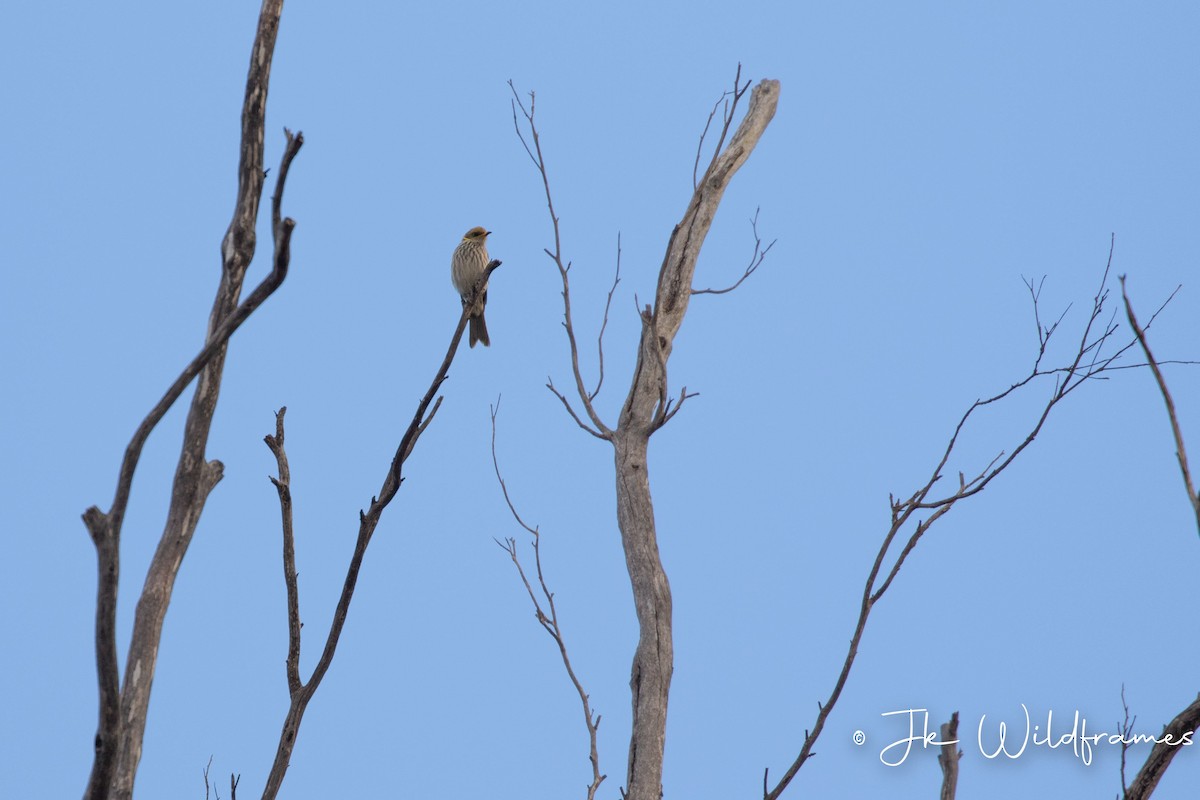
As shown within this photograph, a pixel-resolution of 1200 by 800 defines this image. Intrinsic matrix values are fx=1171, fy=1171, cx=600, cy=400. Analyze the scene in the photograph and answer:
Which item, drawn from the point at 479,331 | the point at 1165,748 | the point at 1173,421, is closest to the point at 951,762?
the point at 1165,748

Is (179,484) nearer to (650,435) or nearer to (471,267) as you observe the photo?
(650,435)

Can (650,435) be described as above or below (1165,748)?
above

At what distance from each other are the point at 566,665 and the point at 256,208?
1872 millimetres

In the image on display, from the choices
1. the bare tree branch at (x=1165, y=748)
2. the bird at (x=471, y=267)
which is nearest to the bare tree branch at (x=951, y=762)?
the bare tree branch at (x=1165, y=748)

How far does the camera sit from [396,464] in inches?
108

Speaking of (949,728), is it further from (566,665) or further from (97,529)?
(97,529)

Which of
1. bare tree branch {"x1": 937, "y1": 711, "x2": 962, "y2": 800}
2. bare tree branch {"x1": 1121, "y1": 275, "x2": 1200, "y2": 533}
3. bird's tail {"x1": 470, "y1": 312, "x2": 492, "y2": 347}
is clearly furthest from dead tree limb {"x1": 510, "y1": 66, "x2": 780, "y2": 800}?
bird's tail {"x1": 470, "y1": 312, "x2": 492, "y2": 347}

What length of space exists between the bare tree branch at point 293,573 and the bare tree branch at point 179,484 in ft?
1.10

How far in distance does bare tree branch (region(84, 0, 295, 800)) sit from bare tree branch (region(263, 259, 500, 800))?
33 centimetres

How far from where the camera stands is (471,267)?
24.8 ft

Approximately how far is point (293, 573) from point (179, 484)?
41 centimetres

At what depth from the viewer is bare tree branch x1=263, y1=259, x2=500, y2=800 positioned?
2.63 meters

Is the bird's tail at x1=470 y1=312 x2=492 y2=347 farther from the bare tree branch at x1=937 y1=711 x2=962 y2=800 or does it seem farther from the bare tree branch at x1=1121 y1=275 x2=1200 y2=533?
the bare tree branch at x1=1121 y1=275 x2=1200 y2=533

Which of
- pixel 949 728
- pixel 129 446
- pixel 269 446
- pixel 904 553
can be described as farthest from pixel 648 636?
pixel 129 446
